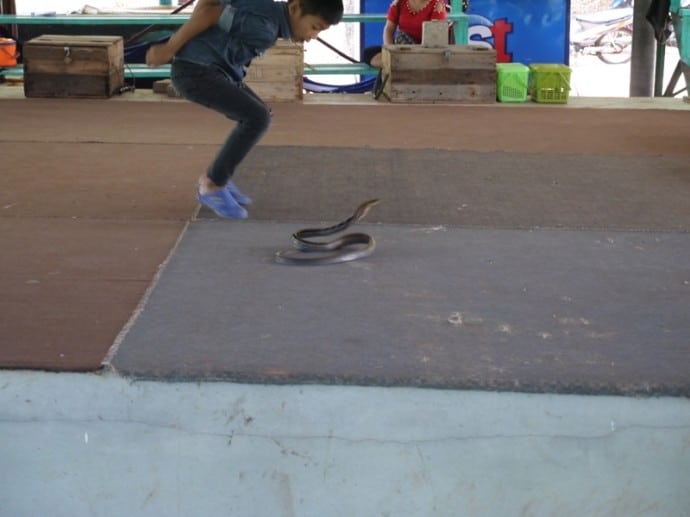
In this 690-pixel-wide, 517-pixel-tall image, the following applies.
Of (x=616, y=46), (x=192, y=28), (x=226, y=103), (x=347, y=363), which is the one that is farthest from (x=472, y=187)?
(x=616, y=46)

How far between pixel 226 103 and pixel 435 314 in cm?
172

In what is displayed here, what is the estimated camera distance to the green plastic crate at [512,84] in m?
9.38

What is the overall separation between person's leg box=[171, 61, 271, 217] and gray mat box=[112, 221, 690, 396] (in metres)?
0.33

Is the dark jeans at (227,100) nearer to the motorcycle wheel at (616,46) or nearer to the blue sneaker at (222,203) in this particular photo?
the blue sneaker at (222,203)

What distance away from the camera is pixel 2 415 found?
10.1ft

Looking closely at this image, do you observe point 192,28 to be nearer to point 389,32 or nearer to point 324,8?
point 324,8

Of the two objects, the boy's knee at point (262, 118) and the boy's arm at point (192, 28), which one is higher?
the boy's arm at point (192, 28)

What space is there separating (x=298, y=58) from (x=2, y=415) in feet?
21.4

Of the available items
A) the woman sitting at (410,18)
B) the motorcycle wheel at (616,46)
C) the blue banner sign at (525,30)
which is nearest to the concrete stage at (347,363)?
the woman sitting at (410,18)

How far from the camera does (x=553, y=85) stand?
9445 mm

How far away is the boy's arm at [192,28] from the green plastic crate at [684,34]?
5.86 meters

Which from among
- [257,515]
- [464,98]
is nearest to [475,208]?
[257,515]

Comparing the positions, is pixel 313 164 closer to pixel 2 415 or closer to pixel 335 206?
pixel 335 206

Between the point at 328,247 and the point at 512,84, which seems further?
the point at 512,84
